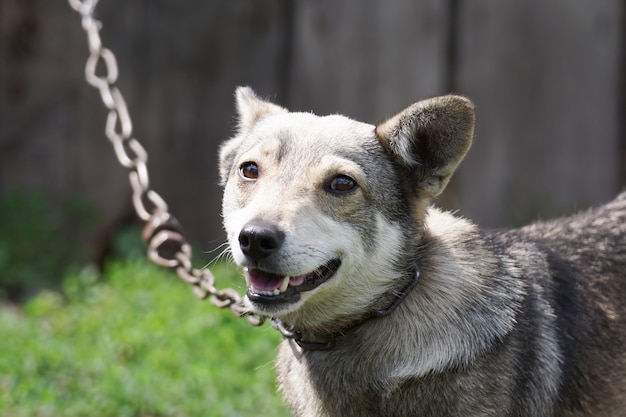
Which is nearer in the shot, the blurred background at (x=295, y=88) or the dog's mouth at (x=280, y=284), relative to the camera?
the dog's mouth at (x=280, y=284)

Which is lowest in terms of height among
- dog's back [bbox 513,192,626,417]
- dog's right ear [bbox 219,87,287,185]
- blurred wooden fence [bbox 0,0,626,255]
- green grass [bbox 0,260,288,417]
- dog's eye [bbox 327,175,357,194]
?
green grass [bbox 0,260,288,417]

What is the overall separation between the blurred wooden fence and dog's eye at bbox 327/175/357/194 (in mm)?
4576

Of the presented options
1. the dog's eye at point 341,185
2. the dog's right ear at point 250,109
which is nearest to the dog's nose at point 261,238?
the dog's eye at point 341,185

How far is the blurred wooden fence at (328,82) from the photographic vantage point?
27.2ft

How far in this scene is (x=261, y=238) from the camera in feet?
11.5

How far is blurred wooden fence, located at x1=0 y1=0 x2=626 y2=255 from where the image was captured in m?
8.30

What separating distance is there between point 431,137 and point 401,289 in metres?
0.61

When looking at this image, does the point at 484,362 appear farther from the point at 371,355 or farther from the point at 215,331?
the point at 215,331

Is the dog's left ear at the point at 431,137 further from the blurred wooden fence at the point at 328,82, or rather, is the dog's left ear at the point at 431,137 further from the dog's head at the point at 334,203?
the blurred wooden fence at the point at 328,82

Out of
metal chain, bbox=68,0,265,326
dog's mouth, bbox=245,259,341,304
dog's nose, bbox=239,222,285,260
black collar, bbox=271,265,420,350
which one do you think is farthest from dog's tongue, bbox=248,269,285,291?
metal chain, bbox=68,0,265,326

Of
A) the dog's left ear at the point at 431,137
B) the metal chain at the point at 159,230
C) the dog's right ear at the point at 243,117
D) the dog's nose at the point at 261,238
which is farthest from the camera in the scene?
the metal chain at the point at 159,230

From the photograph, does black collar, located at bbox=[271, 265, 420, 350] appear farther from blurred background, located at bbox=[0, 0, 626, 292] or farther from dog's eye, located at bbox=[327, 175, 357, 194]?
blurred background, located at bbox=[0, 0, 626, 292]

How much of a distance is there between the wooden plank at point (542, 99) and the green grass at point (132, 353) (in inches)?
102

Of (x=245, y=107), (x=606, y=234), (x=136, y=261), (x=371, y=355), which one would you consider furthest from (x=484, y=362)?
(x=136, y=261)
